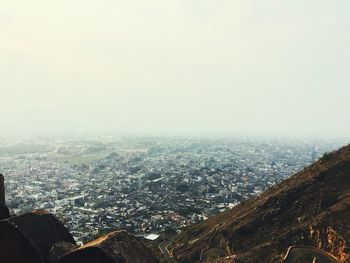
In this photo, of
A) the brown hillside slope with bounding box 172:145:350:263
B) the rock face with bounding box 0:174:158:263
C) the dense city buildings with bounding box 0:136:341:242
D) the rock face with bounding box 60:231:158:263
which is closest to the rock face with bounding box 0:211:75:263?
the rock face with bounding box 0:174:158:263

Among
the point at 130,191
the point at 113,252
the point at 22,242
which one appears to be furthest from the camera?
the point at 130,191

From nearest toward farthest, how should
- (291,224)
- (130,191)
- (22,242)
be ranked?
(22,242)
(291,224)
(130,191)

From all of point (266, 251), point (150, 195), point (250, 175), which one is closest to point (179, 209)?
point (150, 195)

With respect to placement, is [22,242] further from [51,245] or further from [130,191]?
[130,191]

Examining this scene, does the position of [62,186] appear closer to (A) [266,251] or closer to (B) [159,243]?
(B) [159,243]

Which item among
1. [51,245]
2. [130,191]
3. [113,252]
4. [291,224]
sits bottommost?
[130,191]

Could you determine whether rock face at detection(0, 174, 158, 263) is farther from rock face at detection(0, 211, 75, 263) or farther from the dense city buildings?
the dense city buildings

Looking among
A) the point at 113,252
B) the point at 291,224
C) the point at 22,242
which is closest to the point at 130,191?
the point at 291,224
